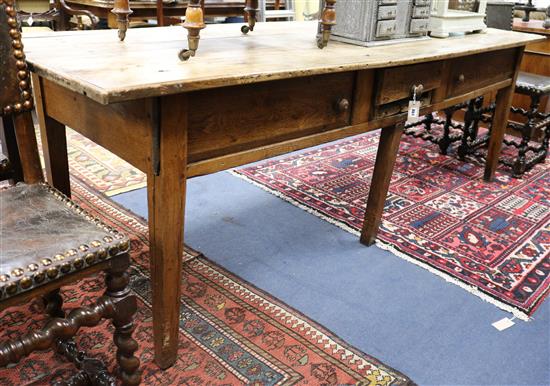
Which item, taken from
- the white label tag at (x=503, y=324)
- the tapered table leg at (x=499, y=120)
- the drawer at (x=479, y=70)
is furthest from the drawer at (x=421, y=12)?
the white label tag at (x=503, y=324)

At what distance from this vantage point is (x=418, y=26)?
2.05 metres

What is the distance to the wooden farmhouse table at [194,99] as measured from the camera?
1.16 meters

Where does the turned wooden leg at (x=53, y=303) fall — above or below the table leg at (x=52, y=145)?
below

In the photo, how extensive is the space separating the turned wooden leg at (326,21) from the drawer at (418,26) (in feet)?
1.68

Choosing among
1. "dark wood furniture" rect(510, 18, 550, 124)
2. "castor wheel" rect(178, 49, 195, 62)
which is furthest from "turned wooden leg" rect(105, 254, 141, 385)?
"dark wood furniture" rect(510, 18, 550, 124)

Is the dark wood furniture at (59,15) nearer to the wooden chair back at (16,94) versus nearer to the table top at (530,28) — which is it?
the wooden chair back at (16,94)

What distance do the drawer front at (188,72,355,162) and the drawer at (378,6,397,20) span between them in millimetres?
379

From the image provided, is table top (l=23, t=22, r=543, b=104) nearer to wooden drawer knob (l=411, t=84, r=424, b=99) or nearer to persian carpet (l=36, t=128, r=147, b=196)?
wooden drawer knob (l=411, t=84, r=424, b=99)

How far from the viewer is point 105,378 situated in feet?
4.33

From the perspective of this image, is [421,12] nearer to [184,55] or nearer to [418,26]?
[418,26]

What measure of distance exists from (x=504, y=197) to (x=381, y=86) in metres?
1.40

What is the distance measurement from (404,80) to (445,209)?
0.99 metres

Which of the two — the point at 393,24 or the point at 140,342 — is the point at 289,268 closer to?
the point at 140,342

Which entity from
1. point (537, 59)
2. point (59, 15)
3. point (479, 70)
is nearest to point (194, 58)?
point (479, 70)
